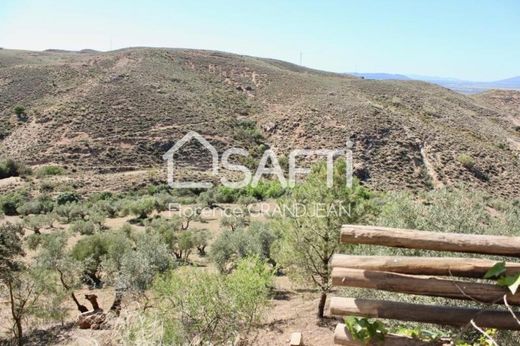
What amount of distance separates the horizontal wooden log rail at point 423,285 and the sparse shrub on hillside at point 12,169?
150ft

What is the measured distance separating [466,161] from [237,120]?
27.6 meters

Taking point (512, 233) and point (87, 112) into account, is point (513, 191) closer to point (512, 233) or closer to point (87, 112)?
point (512, 233)

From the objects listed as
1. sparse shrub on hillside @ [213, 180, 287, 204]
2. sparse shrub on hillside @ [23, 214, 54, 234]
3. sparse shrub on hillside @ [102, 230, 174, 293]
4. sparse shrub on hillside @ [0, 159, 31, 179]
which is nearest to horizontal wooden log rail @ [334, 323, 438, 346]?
sparse shrub on hillside @ [102, 230, 174, 293]

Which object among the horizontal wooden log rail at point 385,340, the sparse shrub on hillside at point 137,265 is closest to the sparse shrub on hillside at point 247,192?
the sparse shrub on hillside at point 137,265

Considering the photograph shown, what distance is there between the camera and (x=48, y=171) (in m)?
43.4

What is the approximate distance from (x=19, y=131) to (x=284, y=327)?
152 feet

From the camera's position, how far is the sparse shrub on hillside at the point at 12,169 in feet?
139

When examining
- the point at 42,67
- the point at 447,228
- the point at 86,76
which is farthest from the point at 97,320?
the point at 42,67

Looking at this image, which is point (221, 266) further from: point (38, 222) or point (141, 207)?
point (38, 222)

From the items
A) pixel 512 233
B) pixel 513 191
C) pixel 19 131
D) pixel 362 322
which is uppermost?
pixel 362 322

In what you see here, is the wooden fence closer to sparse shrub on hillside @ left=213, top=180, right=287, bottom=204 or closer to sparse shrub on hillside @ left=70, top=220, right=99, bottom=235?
sparse shrub on hillside @ left=70, top=220, right=99, bottom=235

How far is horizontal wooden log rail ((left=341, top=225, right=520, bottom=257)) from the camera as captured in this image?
3.75 metres

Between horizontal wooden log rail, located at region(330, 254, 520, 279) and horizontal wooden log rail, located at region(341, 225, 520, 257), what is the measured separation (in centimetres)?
10

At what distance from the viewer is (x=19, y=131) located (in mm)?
48750
